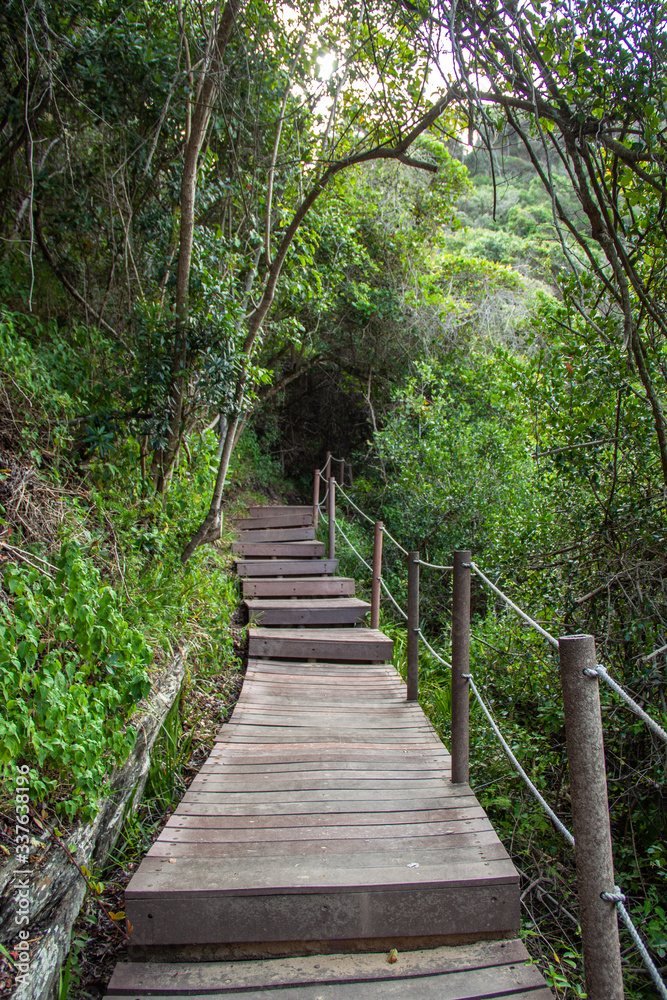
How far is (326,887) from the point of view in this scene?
6.47 feet

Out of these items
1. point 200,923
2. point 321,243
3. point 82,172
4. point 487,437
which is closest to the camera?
point 200,923

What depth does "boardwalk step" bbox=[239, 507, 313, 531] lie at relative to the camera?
857 centimetres

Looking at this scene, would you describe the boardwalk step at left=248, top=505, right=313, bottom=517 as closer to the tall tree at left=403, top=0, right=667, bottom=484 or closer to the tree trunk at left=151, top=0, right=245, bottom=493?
the tree trunk at left=151, top=0, right=245, bottom=493

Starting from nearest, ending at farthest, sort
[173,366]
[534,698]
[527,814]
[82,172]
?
1. [527,814]
2. [534,698]
3. [173,366]
4. [82,172]

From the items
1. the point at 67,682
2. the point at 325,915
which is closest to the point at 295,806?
the point at 325,915

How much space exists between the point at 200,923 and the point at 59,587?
136cm

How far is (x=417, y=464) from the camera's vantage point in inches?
328

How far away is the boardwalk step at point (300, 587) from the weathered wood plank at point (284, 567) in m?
0.38

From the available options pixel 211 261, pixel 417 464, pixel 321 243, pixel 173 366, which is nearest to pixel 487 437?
pixel 417 464

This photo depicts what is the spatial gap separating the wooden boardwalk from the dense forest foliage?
497 mm

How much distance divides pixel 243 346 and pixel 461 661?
9.86ft

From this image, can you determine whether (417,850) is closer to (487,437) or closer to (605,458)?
(605,458)

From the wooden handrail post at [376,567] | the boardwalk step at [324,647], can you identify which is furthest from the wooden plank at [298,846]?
the wooden handrail post at [376,567]

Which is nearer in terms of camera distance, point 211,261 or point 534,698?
point 534,698
